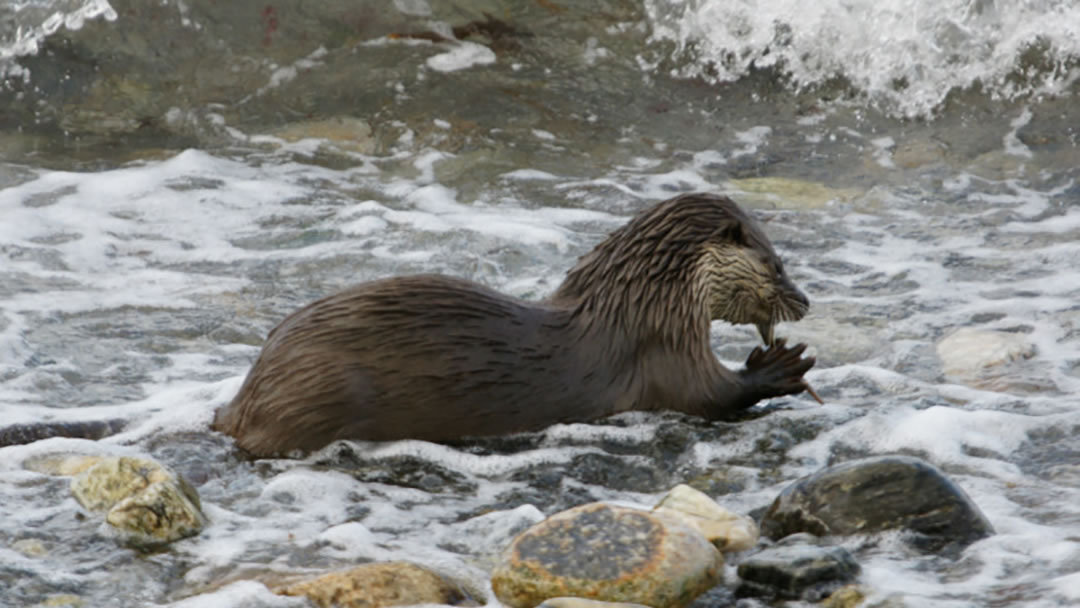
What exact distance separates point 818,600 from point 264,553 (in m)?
1.34

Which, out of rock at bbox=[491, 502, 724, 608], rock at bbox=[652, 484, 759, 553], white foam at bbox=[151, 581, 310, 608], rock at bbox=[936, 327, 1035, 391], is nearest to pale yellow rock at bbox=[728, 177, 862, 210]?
→ rock at bbox=[936, 327, 1035, 391]

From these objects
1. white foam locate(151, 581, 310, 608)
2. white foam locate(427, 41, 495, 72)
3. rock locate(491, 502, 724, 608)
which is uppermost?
white foam locate(427, 41, 495, 72)

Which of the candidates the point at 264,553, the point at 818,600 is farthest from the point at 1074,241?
the point at 264,553

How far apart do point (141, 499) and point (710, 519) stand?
1.43 metres

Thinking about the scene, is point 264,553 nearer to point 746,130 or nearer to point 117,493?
point 117,493

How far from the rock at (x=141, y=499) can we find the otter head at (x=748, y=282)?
2.04m

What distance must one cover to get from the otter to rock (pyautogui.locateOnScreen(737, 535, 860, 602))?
49.2 inches

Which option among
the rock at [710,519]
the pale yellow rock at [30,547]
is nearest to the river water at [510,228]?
the pale yellow rock at [30,547]

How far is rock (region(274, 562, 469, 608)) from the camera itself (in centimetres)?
312

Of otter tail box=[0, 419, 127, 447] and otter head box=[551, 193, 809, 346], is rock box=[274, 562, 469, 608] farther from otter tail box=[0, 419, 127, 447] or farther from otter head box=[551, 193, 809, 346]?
otter head box=[551, 193, 809, 346]

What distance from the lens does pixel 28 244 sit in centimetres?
650

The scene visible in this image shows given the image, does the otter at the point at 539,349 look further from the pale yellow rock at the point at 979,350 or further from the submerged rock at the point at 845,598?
the submerged rock at the point at 845,598

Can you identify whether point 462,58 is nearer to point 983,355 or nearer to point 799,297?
point 799,297

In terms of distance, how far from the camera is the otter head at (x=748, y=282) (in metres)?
4.90
